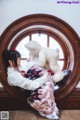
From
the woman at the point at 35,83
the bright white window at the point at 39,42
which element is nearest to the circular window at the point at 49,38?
the bright white window at the point at 39,42

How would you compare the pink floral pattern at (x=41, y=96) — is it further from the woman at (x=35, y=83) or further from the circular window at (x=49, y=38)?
the circular window at (x=49, y=38)

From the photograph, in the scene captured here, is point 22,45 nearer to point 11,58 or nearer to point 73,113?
point 11,58

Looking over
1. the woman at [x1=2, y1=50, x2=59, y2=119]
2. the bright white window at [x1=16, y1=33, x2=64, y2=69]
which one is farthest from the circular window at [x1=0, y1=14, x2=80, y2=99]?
the woman at [x1=2, y1=50, x2=59, y2=119]

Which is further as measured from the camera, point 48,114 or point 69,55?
point 69,55

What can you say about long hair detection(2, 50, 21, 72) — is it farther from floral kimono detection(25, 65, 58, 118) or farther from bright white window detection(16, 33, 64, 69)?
floral kimono detection(25, 65, 58, 118)

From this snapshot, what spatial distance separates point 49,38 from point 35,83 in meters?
0.52

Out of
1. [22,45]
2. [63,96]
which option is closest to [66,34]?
[22,45]

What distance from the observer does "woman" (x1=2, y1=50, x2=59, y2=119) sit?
2.36 meters

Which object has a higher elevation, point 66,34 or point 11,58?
point 66,34

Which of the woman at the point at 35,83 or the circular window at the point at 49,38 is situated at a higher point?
the circular window at the point at 49,38

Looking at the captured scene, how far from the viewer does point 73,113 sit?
8.20ft

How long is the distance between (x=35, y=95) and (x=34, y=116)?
0.22 metres

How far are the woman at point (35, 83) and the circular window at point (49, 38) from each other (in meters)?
0.11

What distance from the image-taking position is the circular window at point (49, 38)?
246 cm
